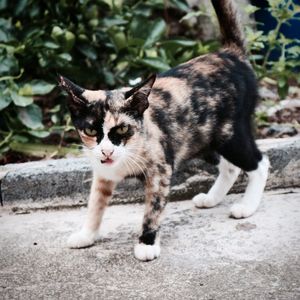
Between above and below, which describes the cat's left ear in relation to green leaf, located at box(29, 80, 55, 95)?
above

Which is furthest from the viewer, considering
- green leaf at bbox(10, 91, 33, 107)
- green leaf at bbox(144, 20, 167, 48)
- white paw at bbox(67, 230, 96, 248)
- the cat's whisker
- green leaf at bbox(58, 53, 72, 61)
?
green leaf at bbox(144, 20, 167, 48)

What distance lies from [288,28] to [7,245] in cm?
374

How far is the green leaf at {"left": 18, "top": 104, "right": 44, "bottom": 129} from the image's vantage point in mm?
4223

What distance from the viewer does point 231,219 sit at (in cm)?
340

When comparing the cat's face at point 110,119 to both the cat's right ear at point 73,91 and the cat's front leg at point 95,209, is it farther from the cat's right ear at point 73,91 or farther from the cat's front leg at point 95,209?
the cat's front leg at point 95,209

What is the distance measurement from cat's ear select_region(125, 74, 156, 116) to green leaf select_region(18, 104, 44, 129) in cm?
158

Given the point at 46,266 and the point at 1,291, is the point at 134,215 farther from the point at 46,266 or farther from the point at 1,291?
the point at 1,291

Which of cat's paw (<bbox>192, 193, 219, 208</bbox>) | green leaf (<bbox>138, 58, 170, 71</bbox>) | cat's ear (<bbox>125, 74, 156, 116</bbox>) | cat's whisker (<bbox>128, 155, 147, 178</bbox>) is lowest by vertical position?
cat's paw (<bbox>192, 193, 219, 208</bbox>)

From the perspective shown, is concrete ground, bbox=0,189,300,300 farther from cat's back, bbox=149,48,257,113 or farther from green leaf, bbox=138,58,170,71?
green leaf, bbox=138,58,170,71

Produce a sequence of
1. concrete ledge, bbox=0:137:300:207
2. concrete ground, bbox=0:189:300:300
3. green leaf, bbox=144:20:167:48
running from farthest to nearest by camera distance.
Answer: green leaf, bbox=144:20:167:48
concrete ledge, bbox=0:137:300:207
concrete ground, bbox=0:189:300:300

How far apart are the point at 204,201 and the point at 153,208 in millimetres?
715

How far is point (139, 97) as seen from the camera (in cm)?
281

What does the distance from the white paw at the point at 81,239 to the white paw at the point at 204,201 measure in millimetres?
777

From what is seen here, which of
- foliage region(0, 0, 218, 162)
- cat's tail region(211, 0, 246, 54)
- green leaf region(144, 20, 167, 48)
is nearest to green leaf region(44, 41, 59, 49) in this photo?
foliage region(0, 0, 218, 162)
